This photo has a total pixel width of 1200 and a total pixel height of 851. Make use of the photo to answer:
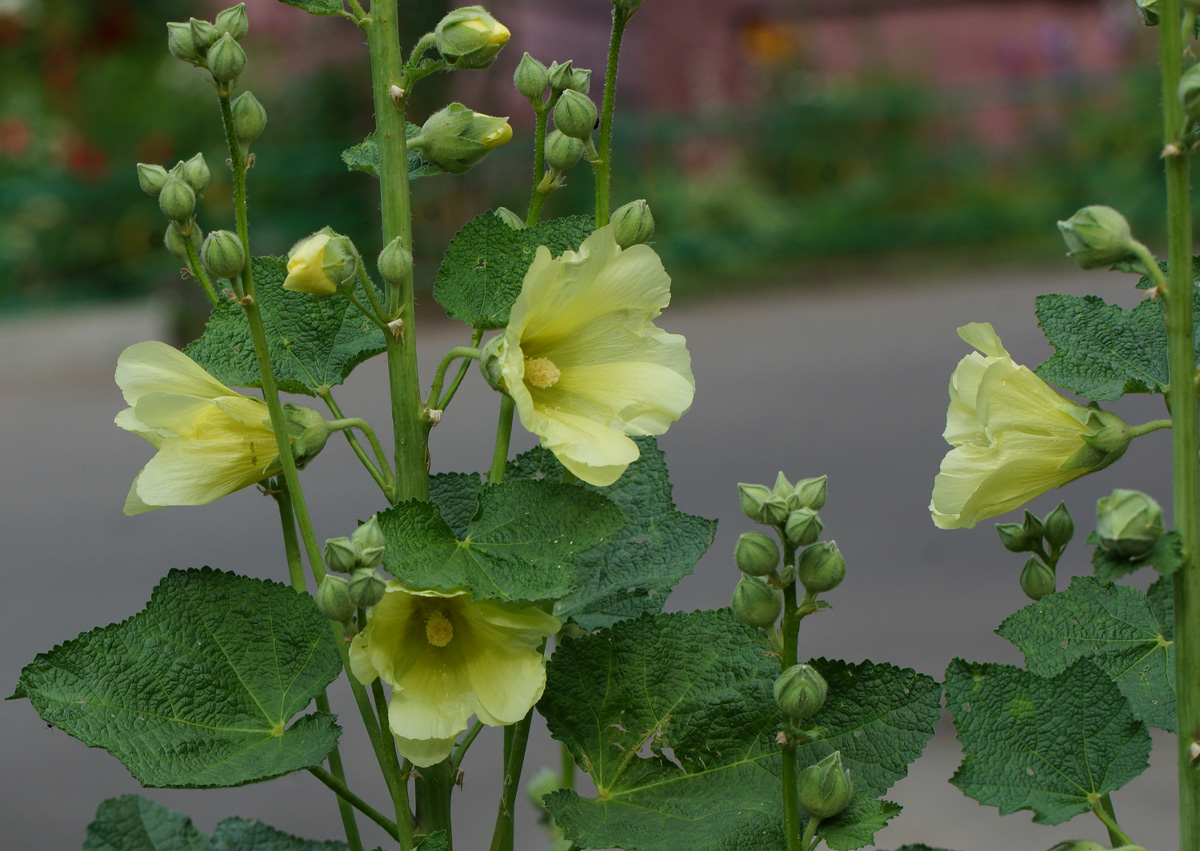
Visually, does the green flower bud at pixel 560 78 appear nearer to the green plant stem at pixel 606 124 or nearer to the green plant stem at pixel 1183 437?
the green plant stem at pixel 606 124

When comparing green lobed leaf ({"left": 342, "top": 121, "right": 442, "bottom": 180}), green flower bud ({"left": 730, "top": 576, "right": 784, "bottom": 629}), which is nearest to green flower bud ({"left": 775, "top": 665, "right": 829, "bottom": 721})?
green flower bud ({"left": 730, "top": 576, "right": 784, "bottom": 629})

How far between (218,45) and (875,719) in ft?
1.07

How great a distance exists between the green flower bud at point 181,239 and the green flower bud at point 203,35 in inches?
2.6

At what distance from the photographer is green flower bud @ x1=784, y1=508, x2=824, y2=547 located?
0.42m

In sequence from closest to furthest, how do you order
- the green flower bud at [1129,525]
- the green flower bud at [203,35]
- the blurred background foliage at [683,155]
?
the green flower bud at [1129,525], the green flower bud at [203,35], the blurred background foliage at [683,155]

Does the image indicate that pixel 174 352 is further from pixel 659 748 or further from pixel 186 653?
pixel 659 748

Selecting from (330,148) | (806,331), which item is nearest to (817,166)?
(806,331)

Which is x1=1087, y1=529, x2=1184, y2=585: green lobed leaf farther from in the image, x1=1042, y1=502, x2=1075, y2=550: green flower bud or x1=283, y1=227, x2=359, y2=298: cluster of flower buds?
x1=283, y1=227, x2=359, y2=298: cluster of flower buds

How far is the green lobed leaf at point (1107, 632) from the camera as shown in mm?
493

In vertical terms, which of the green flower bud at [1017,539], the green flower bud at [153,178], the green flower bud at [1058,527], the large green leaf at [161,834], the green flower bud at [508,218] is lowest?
the large green leaf at [161,834]

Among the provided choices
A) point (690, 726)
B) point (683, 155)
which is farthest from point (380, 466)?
point (683, 155)

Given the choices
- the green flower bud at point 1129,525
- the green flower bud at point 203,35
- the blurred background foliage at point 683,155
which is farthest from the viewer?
the blurred background foliage at point 683,155

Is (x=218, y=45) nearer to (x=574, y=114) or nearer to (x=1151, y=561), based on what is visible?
(x=574, y=114)

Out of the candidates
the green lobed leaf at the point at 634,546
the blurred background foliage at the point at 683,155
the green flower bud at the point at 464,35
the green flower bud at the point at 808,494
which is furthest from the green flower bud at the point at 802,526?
the blurred background foliage at the point at 683,155
